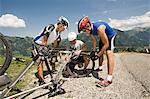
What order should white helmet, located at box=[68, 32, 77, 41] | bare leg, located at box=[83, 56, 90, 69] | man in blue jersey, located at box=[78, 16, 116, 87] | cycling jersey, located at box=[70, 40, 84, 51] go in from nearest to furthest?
man in blue jersey, located at box=[78, 16, 116, 87] < cycling jersey, located at box=[70, 40, 84, 51] < white helmet, located at box=[68, 32, 77, 41] < bare leg, located at box=[83, 56, 90, 69]

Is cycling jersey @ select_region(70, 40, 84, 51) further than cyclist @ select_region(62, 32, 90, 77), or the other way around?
cyclist @ select_region(62, 32, 90, 77)

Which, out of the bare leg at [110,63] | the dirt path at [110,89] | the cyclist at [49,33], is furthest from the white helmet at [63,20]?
the dirt path at [110,89]

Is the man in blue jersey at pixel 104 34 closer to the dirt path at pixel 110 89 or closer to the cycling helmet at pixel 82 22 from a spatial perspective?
the cycling helmet at pixel 82 22

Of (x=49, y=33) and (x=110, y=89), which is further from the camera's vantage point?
(x=49, y=33)

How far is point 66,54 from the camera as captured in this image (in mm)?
7031

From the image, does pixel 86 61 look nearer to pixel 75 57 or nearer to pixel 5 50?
pixel 75 57

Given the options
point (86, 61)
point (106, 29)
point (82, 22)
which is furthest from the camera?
point (86, 61)

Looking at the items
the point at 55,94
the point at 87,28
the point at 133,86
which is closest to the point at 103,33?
the point at 87,28

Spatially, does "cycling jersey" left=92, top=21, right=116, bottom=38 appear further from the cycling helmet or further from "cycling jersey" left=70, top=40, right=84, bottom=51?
"cycling jersey" left=70, top=40, right=84, bottom=51

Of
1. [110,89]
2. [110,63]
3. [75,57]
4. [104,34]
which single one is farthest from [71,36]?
[110,89]

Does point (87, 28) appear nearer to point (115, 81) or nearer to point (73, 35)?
point (73, 35)

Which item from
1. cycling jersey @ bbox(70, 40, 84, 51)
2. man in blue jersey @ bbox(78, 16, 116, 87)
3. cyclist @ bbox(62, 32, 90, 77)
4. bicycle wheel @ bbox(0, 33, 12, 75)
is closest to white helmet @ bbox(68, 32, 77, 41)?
cyclist @ bbox(62, 32, 90, 77)

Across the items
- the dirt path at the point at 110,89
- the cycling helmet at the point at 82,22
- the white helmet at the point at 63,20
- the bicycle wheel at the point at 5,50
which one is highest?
the white helmet at the point at 63,20

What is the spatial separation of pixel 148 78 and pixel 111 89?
1.52 metres
